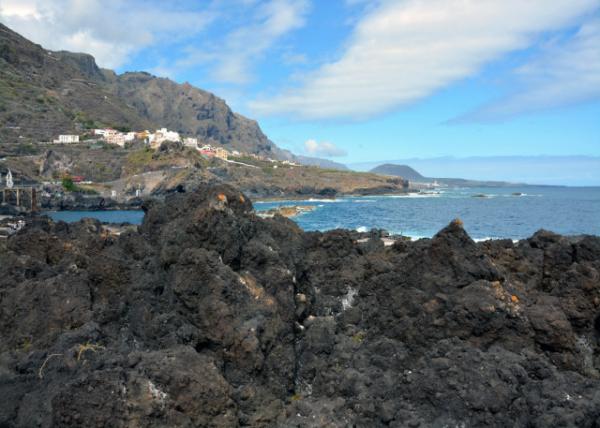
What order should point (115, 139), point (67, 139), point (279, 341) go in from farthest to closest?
point (115, 139), point (67, 139), point (279, 341)

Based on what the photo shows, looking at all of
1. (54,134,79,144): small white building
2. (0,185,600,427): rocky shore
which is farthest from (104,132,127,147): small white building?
(0,185,600,427): rocky shore

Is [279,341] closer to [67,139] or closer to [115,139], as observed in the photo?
[67,139]

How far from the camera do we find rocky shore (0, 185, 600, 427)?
21.9ft

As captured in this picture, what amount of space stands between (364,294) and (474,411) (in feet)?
20.8

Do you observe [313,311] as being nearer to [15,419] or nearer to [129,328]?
[129,328]

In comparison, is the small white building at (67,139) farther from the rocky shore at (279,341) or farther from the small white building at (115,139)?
the rocky shore at (279,341)

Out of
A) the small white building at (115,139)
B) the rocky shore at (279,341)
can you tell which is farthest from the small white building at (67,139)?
the rocky shore at (279,341)

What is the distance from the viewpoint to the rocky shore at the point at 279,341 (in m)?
6.66

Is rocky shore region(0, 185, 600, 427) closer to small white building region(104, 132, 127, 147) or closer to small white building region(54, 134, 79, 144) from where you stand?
small white building region(54, 134, 79, 144)

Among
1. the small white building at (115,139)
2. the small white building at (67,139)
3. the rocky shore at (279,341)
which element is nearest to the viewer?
the rocky shore at (279,341)

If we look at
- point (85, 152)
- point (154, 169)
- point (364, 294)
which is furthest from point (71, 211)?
point (364, 294)

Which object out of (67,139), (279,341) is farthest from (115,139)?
(279,341)

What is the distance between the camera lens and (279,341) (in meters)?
8.98

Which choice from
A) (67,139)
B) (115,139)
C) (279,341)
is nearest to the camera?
(279,341)
